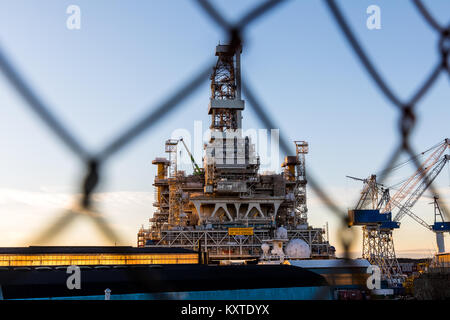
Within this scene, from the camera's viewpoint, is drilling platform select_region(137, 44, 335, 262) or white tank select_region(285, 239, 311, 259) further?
drilling platform select_region(137, 44, 335, 262)

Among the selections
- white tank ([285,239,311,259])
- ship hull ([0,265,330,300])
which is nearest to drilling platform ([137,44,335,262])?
white tank ([285,239,311,259])

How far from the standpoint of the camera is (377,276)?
5272 centimetres

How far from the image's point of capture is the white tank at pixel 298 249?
203 feet

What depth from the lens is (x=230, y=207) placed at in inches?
2835

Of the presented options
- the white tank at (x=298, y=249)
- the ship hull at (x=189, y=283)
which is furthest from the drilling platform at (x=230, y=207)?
the ship hull at (x=189, y=283)

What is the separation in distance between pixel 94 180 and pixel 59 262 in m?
46.3

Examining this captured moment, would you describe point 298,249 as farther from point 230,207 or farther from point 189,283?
point 189,283

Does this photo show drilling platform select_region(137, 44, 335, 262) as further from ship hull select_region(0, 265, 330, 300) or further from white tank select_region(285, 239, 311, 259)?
ship hull select_region(0, 265, 330, 300)

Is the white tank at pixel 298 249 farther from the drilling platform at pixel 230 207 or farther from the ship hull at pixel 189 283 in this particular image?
the ship hull at pixel 189 283

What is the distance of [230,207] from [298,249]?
14.1 meters

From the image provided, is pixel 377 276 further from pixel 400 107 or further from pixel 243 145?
pixel 400 107

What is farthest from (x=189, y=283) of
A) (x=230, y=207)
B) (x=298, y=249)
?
(x=230, y=207)

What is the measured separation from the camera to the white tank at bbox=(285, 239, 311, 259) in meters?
62.0
